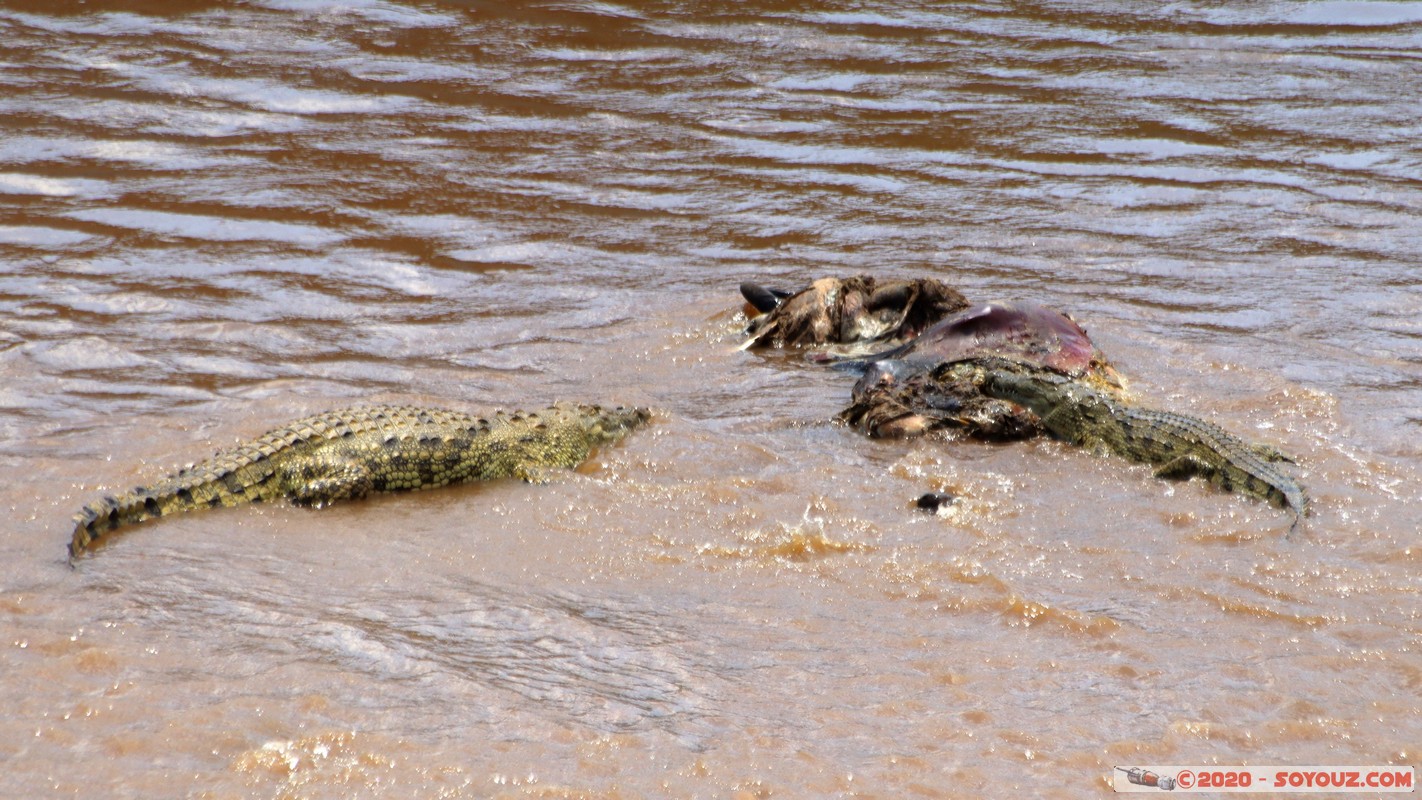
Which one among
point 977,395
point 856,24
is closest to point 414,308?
point 977,395

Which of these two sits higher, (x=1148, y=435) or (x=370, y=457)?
(x=1148, y=435)

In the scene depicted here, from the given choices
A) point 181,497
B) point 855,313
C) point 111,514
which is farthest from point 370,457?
point 855,313

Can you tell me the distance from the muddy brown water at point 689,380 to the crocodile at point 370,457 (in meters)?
0.12

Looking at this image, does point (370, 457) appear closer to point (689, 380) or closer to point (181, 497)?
point (181, 497)

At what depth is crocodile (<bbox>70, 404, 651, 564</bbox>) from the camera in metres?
5.35

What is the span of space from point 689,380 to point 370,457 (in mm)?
2103

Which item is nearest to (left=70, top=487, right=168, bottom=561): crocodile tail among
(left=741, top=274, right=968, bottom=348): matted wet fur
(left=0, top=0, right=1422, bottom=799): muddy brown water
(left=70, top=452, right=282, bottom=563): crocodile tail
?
(left=70, top=452, right=282, bottom=563): crocodile tail

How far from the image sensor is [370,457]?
579 cm

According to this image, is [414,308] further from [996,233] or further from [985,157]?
[985,157]

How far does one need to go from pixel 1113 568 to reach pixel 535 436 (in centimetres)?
258

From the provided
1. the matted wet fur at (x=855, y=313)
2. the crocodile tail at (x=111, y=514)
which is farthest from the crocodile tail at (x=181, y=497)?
the matted wet fur at (x=855, y=313)

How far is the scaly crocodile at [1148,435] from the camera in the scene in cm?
574

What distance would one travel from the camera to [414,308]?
322 inches

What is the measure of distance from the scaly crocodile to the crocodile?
2.00m
